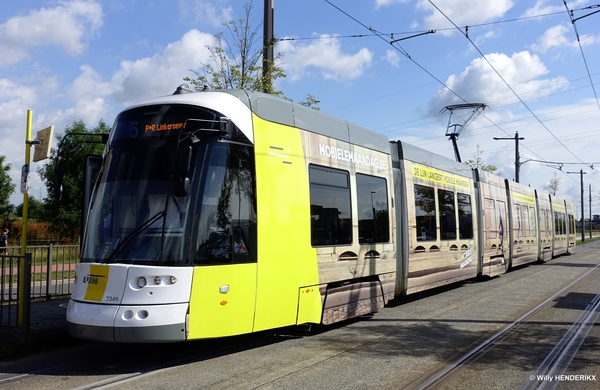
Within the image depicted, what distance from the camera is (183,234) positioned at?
621cm

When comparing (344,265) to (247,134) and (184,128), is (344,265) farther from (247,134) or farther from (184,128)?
(184,128)

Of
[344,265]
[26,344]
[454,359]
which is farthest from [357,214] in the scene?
[26,344]

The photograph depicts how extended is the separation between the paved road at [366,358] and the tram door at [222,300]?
17.7 inches

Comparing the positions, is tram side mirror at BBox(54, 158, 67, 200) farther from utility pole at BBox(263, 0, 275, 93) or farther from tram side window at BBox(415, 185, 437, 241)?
utility pole at BBox(263, 0, 275, 93)

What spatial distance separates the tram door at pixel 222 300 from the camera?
620 centimetres

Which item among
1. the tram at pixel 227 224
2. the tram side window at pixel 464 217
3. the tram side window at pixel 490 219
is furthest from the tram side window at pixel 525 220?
the tram at pixel 227 224

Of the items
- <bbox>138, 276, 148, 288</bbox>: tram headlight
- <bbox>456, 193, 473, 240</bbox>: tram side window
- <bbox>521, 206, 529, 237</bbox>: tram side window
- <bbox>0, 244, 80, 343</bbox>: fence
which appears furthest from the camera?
<bbox>521, 206, 529, 237</bbox>: tram side window

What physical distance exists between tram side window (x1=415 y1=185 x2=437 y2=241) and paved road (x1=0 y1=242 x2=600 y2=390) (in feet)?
6.45

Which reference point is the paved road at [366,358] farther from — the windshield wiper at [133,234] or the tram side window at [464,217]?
the tram side window at [464,217]

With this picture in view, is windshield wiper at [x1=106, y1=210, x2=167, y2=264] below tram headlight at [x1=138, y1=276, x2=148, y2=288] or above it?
above

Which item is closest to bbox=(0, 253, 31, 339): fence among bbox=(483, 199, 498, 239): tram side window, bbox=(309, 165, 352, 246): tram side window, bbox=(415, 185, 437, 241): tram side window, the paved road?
the paved road

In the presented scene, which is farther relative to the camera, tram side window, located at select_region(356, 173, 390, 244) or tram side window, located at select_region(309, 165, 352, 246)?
tram side window, located at select_region(356, 173, 390, 244)

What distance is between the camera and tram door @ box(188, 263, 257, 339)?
20.4 feet

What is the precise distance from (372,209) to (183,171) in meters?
4.38
